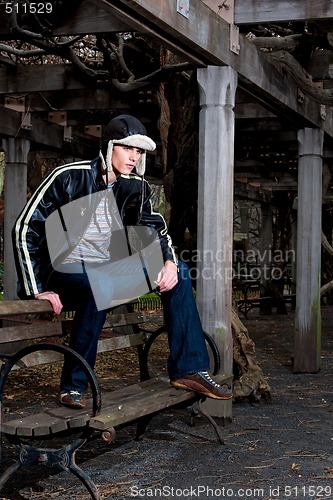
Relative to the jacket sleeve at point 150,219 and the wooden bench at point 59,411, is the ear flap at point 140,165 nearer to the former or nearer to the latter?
the jacket sleeve at point 150,219

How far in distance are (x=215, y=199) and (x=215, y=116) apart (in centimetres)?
62

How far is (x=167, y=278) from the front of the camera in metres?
4.73

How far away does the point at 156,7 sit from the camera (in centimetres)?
518

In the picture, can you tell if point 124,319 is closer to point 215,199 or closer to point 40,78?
point 215,199

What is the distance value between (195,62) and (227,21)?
0.46 meters

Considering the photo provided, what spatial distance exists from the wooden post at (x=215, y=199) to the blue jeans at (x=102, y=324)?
1352mm

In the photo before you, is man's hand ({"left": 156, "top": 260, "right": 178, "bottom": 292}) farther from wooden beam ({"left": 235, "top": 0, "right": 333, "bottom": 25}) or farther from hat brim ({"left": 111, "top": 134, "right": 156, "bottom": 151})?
wooden beam ({"left": 235, "top": 0, "right": 333, "bottom": 25})

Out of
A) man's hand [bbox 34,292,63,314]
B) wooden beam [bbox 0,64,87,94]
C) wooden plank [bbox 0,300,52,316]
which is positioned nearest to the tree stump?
man's hand [bbox 34,292,63,314]

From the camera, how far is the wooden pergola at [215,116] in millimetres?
6027

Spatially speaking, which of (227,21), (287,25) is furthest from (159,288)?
(287,25)

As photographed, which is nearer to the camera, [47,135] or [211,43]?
[211,43]

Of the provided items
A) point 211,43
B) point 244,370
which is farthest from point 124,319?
point 211,43

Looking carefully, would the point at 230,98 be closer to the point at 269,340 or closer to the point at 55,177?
the point at 55,177

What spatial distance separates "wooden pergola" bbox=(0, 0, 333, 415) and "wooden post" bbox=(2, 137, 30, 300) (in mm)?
14
